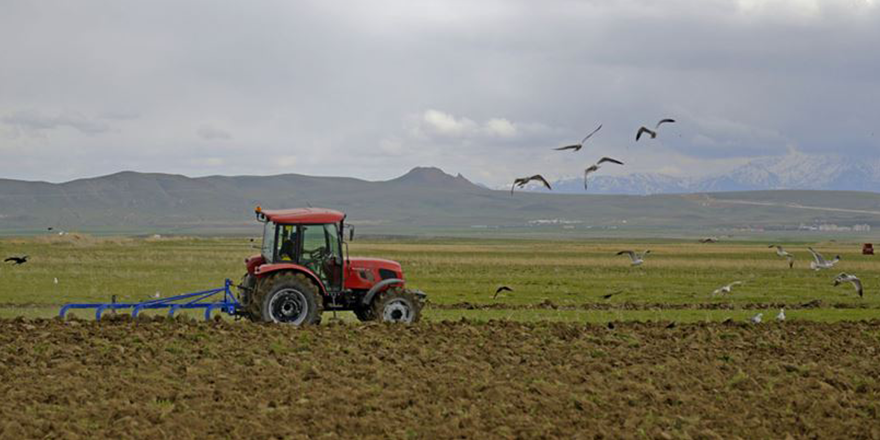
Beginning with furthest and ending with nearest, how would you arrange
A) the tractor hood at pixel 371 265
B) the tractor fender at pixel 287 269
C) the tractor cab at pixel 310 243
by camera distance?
1. the tractor hood at pixel 371 265
2. the tractor cab at pixel 310 243
3. the tractor fender at pixel 287 269

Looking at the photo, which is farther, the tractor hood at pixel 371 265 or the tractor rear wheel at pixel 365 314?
the tractor rear wheel at pixel 365 314

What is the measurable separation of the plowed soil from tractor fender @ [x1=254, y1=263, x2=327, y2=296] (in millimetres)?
944

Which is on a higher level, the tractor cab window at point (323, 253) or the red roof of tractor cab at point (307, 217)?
the red roof of tractor cab at point (307, 217)

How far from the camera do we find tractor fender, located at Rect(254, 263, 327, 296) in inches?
805

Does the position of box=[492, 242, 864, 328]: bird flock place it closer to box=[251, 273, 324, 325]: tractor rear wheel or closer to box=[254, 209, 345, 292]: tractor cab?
box=[254, 209, 345, 292]: tractor cab

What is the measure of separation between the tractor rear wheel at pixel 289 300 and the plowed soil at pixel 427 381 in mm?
568

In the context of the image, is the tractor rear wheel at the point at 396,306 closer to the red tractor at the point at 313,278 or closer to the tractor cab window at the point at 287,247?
A: the red tractor at the point at 313,278

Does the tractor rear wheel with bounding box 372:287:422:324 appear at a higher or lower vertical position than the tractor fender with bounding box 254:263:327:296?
lower

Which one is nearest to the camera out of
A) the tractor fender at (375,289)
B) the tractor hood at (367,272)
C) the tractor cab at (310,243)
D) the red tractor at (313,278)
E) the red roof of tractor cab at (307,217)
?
the red tractor at (313,278)

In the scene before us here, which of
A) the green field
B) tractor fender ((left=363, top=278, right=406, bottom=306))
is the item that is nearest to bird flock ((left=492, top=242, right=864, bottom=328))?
the green field

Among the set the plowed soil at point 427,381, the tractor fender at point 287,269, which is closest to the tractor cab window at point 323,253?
the tractor fender at point 287,269

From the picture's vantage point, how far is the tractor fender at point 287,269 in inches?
805

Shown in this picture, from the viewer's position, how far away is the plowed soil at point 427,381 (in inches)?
490

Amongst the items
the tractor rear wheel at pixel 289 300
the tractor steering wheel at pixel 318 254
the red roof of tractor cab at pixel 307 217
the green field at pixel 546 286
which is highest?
the red roof of tractor cab at pixel 307 217
